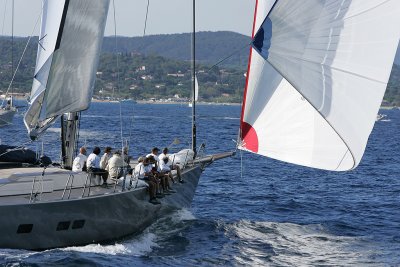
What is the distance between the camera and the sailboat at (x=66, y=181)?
19.3 m

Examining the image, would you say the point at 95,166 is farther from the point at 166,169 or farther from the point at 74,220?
the point at 166,169

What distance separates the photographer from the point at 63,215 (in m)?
19.7

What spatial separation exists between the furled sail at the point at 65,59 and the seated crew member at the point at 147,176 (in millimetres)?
2341

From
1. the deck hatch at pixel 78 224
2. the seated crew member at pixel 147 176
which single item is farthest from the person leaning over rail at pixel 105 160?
the deck hatch at pixel 78 224

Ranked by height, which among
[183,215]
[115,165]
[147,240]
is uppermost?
[115,165]

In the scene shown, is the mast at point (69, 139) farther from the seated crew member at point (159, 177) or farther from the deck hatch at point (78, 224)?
the deck hatch at point (78, 224)

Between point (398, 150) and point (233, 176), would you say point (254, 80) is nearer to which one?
point (233, 176)

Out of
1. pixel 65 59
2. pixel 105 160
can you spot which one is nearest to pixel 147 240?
pixel 105 160

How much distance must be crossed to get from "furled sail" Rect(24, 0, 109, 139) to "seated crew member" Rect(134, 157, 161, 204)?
2.34 metres

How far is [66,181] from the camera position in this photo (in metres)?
21.2

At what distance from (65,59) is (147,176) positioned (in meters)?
4.05

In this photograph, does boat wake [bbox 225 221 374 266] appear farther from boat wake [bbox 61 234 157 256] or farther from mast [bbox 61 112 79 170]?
mast [bbox 61 112 79 170]

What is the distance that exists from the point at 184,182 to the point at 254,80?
660cm

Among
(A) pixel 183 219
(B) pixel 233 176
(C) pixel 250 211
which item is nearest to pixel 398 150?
(B) pixel 233 176
